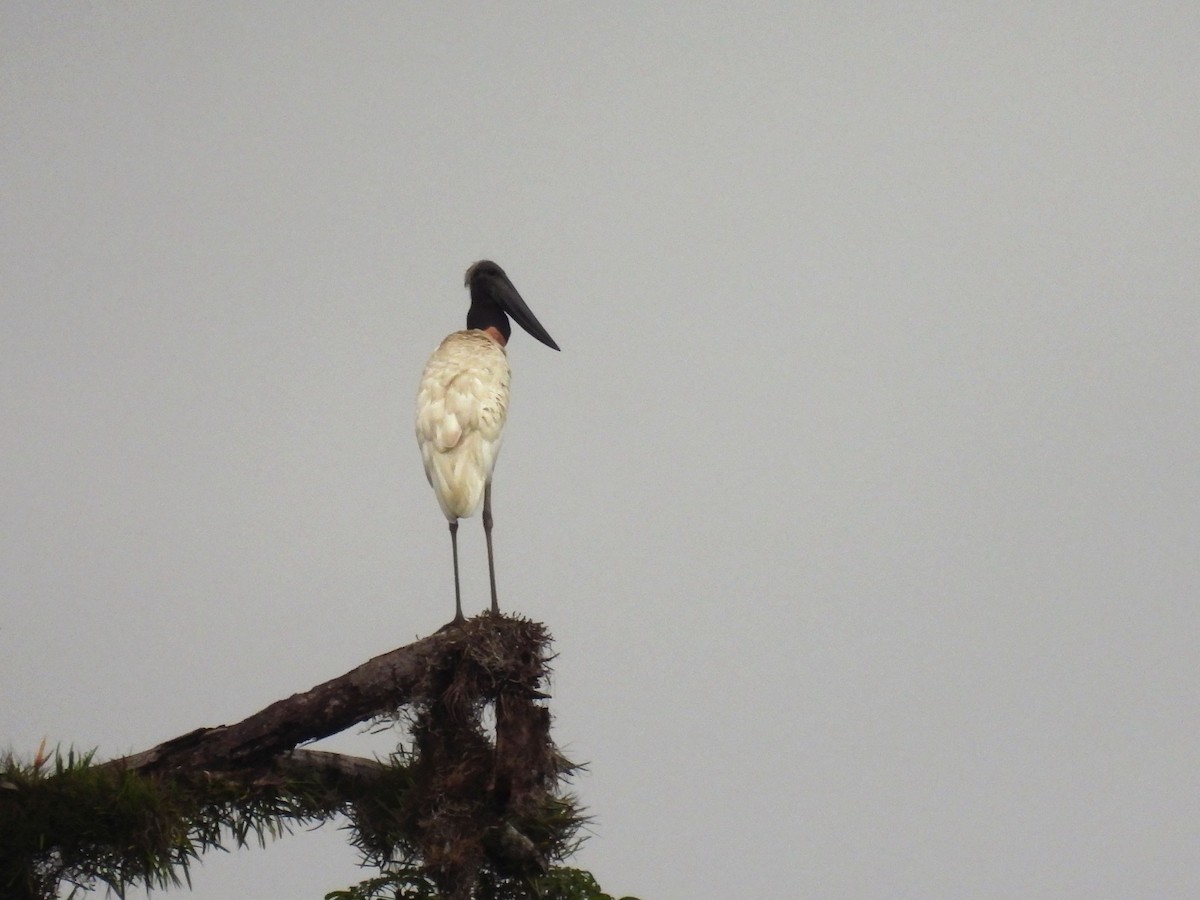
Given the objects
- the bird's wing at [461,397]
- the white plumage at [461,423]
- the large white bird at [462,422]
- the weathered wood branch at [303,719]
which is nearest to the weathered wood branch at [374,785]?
the weathered wood branch at [303,719]

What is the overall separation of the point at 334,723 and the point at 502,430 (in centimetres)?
436

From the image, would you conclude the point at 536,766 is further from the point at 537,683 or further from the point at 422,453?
the point at 422,453

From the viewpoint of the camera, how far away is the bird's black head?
50.9ft

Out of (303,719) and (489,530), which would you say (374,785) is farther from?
(489,530)

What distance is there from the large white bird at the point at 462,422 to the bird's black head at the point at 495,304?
124 centimetres

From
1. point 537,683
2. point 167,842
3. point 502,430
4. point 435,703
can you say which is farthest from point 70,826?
point 502,430

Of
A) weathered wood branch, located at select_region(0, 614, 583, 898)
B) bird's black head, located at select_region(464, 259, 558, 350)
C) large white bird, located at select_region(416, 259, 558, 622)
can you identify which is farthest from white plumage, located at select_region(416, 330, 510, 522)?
weathered wood branch, located at select_region(0, 614, 583, 898)

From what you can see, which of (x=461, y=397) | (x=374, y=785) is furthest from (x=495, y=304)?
(x=374, y=785)

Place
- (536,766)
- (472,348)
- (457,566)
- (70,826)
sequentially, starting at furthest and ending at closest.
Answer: (472,348) → (457,566) → (536,766) → (70,826)

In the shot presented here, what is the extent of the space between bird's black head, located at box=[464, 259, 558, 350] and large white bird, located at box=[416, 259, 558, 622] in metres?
1.24

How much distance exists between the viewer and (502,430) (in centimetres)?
1292

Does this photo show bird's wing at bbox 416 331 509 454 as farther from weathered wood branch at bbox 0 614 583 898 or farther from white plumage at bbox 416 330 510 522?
weathered wood branch at bbox 0 614 583 898

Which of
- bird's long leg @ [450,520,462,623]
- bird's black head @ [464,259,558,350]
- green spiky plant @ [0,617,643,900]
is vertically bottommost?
green spiky plant @ [0,617,643,900]

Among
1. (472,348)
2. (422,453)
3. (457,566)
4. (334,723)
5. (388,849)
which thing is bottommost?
(388,849)
